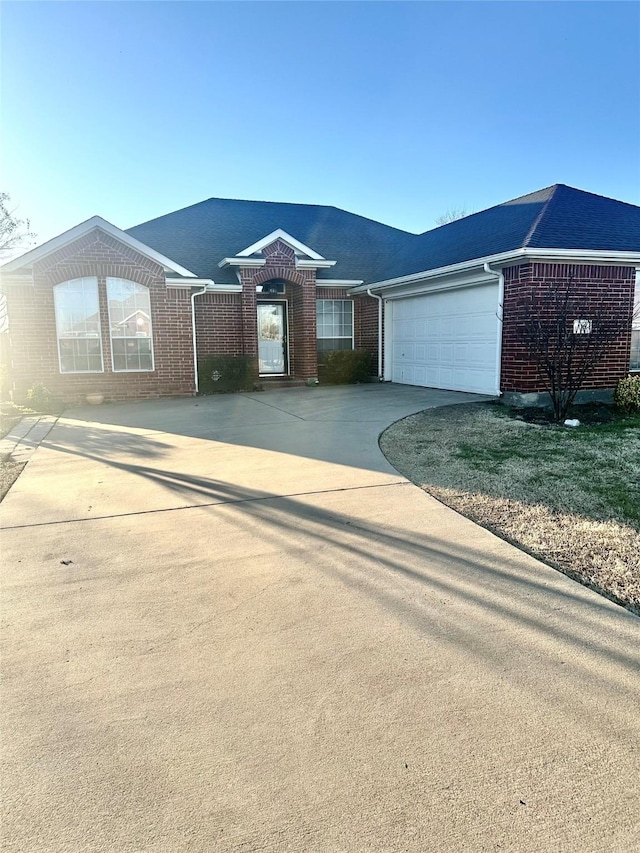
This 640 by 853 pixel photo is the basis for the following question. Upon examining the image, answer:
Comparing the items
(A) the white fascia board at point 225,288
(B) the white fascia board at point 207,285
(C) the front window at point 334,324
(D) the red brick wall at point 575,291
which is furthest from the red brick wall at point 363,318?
(D) the red brick wall at point 575,291

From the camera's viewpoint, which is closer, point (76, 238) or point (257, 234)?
point (76, 238)

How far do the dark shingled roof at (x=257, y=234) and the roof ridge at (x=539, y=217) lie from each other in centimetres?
573

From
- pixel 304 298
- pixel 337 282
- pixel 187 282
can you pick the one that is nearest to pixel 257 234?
pixel 337 282

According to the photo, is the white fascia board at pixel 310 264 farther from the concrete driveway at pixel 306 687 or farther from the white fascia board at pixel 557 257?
the concrete driveway at pixel 306 687

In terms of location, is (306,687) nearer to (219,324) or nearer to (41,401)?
(41,401)

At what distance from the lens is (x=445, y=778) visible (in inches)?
72.4

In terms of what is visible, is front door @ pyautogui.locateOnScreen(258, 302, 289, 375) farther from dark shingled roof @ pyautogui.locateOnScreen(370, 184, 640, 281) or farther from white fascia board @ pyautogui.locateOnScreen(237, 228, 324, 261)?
dark shingled roof @ pyautogui.locateOnScreen(370, 184, 640, 281)

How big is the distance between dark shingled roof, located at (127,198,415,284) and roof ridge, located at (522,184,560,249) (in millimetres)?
5730

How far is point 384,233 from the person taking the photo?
2045 cm

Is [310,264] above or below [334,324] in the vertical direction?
above

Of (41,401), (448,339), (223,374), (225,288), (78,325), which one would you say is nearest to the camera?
(41,401)

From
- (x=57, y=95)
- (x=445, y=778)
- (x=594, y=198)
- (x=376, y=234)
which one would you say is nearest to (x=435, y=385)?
(x=594, y=198)

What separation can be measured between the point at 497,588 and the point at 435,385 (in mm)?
10890

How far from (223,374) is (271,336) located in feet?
8.45
